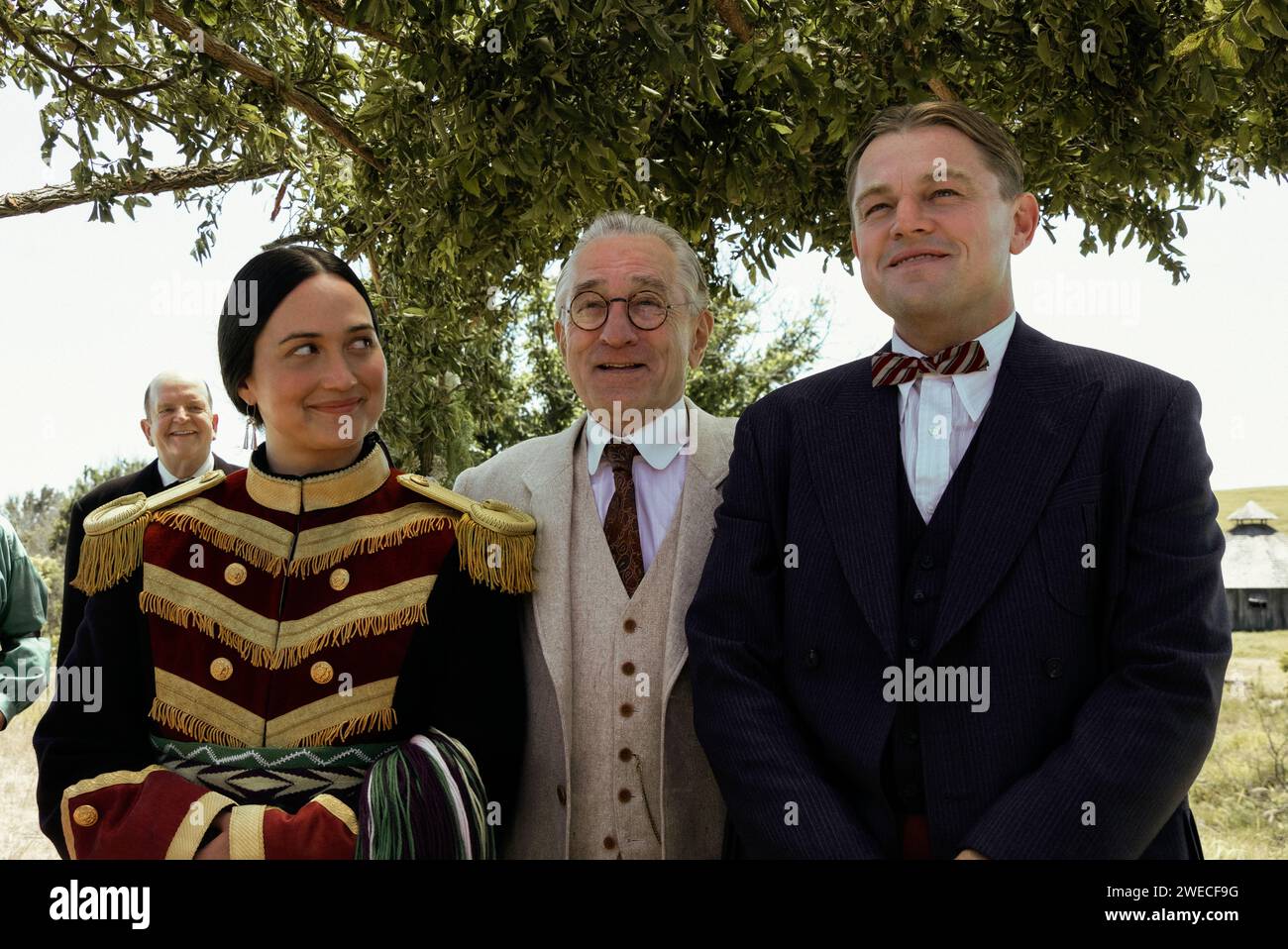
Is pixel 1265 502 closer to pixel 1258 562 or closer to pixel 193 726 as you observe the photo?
pixel 1258 562

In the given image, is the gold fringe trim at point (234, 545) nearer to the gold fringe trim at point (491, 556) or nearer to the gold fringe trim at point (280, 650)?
the gold fringe trim at point (280, 650)

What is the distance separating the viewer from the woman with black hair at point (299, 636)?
219 centimetres

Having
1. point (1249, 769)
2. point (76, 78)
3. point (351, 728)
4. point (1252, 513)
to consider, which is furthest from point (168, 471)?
point (1252, 513)

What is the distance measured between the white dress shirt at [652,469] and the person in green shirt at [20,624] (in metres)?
2.80

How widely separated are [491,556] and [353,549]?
0.29 metres

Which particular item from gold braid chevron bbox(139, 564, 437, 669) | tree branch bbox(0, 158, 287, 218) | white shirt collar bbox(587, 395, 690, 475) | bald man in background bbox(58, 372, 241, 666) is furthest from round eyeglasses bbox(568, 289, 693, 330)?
tree branch bbox(0, 158, 287, 218)

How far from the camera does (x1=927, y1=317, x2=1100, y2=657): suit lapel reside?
2174mm

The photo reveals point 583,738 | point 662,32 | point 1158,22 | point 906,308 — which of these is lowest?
point 583,738

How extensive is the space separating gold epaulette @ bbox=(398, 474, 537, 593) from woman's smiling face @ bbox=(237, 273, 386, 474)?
23cm

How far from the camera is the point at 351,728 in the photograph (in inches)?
89.7

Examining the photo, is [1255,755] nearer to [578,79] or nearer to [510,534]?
[578,79]

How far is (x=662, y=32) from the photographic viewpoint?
380 centimetres
